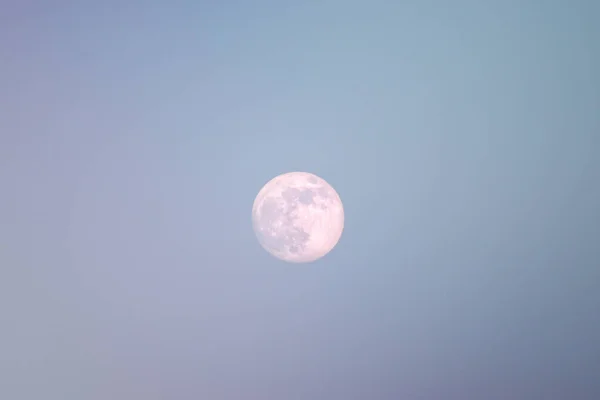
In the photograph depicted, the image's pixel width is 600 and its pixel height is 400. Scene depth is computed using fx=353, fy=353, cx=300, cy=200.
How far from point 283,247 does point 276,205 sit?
71 centimetres

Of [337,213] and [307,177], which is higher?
[307,177]

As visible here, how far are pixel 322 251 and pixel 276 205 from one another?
1.21m

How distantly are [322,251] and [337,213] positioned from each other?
72 centimetres

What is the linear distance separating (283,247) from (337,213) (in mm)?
1075

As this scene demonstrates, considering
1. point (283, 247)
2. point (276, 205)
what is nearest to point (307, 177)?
point (276, 205)

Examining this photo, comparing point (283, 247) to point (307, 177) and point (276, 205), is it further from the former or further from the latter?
point (307, 177)

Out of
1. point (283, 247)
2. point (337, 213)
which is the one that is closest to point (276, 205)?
point (283, 247)

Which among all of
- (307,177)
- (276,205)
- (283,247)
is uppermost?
(307,177)

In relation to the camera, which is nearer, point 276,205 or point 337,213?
point 276,205

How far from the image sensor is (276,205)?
5.61m

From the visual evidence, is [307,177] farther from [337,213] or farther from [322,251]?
[322,251]

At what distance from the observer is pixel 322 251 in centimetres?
611

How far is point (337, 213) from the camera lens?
5.97 m

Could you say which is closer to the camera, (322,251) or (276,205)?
(276,205)
